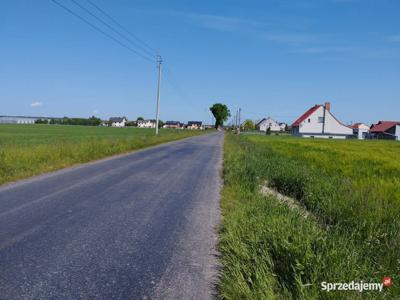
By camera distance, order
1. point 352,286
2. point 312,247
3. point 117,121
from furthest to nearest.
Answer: point 117,121 < point 312,247 < point 352,286

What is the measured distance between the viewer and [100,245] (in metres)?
4.62

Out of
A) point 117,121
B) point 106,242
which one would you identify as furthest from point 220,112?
point 106,242

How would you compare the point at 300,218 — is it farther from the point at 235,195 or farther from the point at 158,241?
the point at 235,195

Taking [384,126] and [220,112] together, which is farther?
[220,112]

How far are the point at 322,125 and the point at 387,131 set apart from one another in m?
20.4

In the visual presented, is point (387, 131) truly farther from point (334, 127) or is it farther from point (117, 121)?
point (117, 121)

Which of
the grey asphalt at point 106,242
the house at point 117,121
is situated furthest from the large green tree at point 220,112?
the grey asphalt at point 106,242

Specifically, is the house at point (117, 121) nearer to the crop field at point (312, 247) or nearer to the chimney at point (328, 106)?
the chimney at point (328, 106)

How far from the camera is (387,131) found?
89.9 m

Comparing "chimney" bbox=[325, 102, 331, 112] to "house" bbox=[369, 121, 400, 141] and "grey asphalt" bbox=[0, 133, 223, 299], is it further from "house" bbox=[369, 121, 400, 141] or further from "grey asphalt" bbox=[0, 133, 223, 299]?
"grey asphalt" bbox=[0, 133, 223, 299]

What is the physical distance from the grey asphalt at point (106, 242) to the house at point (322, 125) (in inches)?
3221

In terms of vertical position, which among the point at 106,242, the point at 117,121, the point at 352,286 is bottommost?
the point at 106,242

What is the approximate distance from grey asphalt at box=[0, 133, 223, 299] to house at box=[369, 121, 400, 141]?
92154 millimetres

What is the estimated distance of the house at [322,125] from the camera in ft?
277
